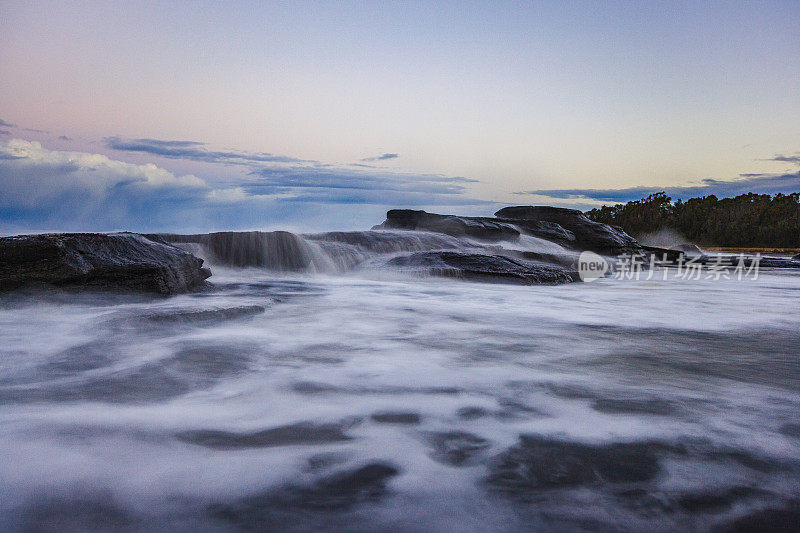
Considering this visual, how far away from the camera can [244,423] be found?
1.92 metres

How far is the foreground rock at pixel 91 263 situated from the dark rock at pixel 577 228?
1402 centimetres

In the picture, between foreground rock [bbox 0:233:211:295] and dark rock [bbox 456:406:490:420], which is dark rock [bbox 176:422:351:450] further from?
foreground rock [bbox 0:233:211:295]

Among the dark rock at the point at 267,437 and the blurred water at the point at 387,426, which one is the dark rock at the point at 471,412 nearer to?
the blurred water at the point at 387,426

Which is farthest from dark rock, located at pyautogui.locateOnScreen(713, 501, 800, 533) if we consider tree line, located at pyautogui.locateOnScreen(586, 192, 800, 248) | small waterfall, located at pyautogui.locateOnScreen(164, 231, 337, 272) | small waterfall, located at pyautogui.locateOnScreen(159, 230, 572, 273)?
tree line, located at pyautogui.locateOnScreen(586, 192, 800, 248)

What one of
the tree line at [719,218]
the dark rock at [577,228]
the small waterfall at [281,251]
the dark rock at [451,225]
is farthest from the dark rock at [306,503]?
the tree line at [719,218]

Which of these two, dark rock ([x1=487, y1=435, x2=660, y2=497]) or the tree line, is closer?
dark rock ([x1=487, y1=435, x2=660, y2=497])

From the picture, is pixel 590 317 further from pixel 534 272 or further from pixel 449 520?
pixel 449 520

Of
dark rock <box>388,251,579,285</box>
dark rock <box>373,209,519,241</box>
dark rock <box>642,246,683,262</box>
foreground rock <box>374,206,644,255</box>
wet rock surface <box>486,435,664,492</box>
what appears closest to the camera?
wet rock surface <box>486,435,664,492</box>

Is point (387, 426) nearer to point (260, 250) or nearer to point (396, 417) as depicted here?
point (396, 417)

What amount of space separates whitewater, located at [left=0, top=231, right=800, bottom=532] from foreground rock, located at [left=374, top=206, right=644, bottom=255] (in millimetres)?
11284

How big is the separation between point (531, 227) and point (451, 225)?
13.5 feet

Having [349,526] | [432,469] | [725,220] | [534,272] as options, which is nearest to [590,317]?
[534,272]

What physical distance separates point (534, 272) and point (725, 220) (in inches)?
A: 1419

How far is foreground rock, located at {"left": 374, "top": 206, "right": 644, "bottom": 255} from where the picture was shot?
15.7m
